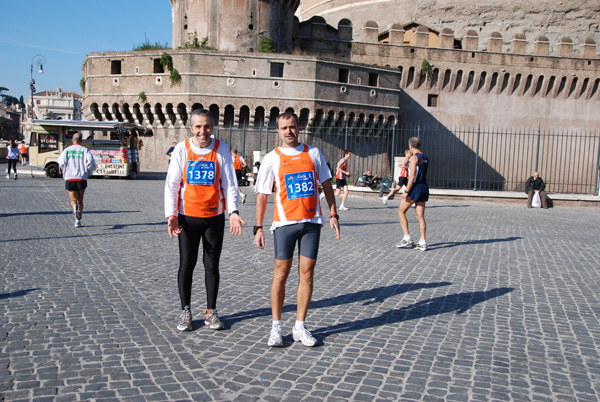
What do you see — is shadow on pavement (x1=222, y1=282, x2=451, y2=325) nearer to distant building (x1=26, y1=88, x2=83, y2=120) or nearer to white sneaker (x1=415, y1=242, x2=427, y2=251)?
white sneaker (x1=415, y1=242, x2=427, y2=251)

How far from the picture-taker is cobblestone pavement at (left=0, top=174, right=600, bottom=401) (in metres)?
2.82

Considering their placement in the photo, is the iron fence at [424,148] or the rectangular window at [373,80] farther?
the rectangular window at [373,80]

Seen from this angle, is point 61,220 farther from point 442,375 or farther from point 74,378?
point 442,375

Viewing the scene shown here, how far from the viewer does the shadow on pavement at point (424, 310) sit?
3.78 metres

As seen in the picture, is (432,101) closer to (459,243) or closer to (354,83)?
(354,83)

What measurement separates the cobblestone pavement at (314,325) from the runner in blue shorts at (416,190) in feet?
0.77

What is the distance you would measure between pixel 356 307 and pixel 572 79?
30916mm

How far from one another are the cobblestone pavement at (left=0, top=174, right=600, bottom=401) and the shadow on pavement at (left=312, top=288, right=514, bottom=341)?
0.07ft

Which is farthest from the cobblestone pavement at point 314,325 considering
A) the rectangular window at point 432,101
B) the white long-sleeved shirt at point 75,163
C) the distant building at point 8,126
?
the distant building at point 8,126

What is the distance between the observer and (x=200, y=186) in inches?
143

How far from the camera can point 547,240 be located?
8.54 m

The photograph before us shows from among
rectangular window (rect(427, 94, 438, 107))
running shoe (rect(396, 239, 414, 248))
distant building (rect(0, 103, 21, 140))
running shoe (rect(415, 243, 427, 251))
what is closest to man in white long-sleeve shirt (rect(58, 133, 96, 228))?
running shoe (rect(396, 239, 414, 248))

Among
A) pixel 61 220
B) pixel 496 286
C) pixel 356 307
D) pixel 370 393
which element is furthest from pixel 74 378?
pixel 61 220

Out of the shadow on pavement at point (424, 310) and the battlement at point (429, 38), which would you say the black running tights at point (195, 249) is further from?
the battlement at point (429, 38)
